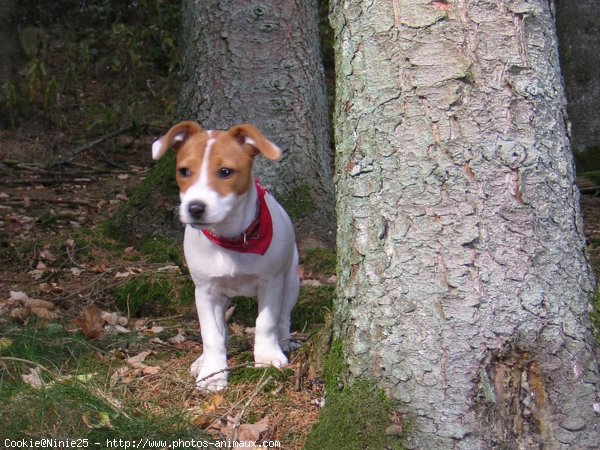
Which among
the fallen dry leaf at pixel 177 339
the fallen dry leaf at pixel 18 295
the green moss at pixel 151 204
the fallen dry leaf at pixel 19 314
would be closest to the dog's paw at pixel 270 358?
the fallen dry leaf at pixel 177 339

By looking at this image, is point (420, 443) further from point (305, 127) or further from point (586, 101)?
point (586, 101)

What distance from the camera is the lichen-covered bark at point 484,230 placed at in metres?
3.10

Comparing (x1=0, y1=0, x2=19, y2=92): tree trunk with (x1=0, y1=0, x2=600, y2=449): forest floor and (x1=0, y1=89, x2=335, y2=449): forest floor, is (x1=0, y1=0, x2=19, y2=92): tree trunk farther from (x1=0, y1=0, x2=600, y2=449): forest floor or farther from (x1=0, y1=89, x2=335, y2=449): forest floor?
(x1=0, y1=89, x2=335, y2=449): forest floor

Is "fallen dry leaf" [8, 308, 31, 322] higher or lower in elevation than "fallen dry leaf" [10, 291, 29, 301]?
higher

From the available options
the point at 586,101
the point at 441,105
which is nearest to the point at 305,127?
the point at 441,105

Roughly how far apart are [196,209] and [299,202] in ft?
7.73

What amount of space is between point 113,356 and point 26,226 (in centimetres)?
360

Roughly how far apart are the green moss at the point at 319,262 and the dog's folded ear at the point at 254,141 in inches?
73.2

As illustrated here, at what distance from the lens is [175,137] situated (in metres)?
4.24

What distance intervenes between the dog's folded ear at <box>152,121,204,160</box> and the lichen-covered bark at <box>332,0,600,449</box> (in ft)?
4.23

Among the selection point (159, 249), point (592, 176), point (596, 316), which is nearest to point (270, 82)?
point (159, 249)

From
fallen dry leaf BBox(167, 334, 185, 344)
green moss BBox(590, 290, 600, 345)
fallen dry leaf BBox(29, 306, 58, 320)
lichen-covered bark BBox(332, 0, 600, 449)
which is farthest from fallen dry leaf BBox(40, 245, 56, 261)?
green moss BBox(590, 290, 600, 345)

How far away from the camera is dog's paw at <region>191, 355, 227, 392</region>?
404 centimetres

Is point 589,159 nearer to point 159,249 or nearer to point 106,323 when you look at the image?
point 159,249
